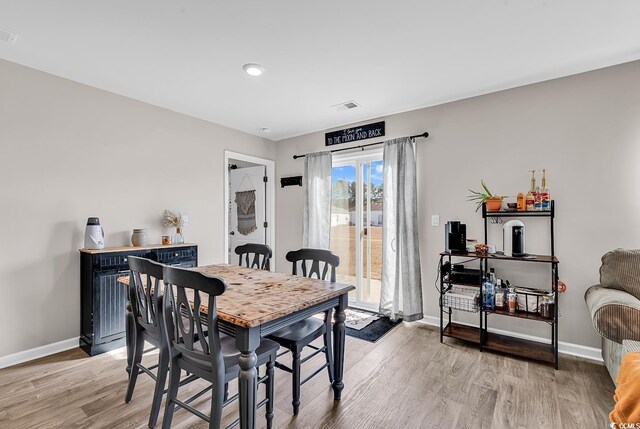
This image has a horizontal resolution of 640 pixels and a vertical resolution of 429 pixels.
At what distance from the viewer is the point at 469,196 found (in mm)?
3273

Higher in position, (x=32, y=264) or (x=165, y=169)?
(x=165, y=169)

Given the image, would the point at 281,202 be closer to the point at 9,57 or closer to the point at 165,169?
the point at 165,169

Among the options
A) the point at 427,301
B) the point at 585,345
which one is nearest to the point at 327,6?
the point at 427,301

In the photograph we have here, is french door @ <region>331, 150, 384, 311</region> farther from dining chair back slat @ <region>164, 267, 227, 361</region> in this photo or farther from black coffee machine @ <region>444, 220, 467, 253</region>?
dining chair back slat @ <region>164, 267, 227, 361</region>

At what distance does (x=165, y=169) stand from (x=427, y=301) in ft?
11.4

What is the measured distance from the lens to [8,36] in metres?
2.22

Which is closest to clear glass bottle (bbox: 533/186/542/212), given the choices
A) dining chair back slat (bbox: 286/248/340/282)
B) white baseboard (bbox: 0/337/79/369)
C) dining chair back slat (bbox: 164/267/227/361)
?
dining chair back slat (bbox: 286/248/340/282)

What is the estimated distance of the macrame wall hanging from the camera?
5.12 m

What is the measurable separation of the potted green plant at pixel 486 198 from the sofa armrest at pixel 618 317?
3.56 ft

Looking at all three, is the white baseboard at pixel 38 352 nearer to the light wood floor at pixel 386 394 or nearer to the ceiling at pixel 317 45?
the light wood floor at pixel 386 394

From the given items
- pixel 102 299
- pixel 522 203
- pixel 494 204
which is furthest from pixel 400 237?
pixel 102 299

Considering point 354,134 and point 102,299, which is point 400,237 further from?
point 102,299

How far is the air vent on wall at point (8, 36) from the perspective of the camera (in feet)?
7.12

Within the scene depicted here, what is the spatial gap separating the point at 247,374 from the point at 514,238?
2.54 m
